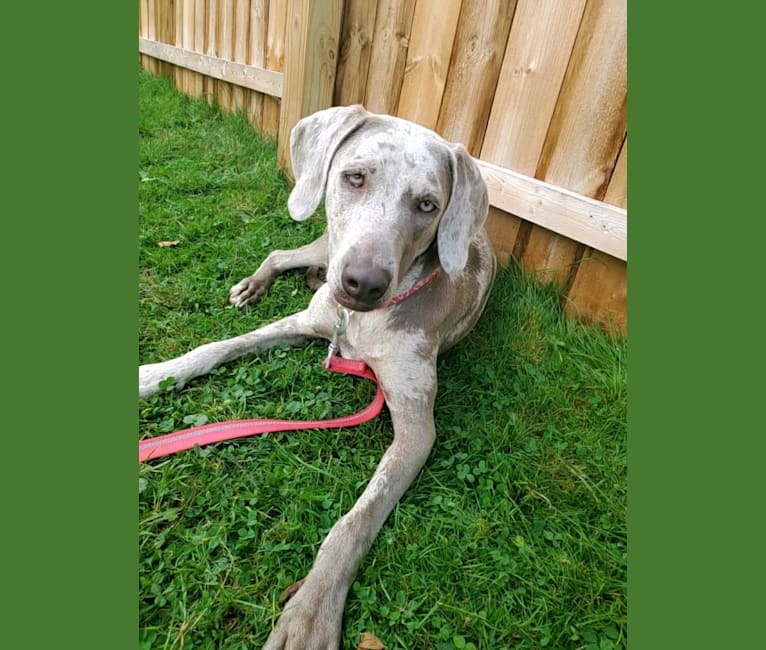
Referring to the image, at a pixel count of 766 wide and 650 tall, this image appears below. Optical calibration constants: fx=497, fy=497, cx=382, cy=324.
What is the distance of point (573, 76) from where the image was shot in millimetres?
3166

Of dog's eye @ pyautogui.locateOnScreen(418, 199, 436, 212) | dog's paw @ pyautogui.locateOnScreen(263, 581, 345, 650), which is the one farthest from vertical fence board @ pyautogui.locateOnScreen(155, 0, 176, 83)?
dog's paw @ pyautogui.locateOnScreen(263, 581, 345, 650)

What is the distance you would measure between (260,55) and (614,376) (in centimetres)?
476

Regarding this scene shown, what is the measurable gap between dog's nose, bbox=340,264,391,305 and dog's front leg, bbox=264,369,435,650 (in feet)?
2.16

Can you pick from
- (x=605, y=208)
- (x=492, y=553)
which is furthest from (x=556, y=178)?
(x=492, y=553)

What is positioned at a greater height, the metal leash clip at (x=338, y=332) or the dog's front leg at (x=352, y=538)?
the metal leash clip at (x=338, y=332)

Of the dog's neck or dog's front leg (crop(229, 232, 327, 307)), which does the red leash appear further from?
dog's front leg (crop(229, 232, 327, 307))

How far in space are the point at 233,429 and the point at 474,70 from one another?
3.04 m

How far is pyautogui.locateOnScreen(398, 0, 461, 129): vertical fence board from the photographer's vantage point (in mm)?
3727

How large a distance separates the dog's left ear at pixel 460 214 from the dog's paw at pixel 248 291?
55.4 inches

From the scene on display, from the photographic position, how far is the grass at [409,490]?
1.81 m

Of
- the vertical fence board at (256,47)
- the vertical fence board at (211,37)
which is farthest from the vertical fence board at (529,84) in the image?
the vertical fence board at (211,37)

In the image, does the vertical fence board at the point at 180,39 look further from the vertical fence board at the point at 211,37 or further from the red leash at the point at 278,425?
the red leash at the point at 278,425

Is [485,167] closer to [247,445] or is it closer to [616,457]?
[616,457]

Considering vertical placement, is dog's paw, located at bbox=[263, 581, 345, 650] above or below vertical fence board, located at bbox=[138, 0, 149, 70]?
below
